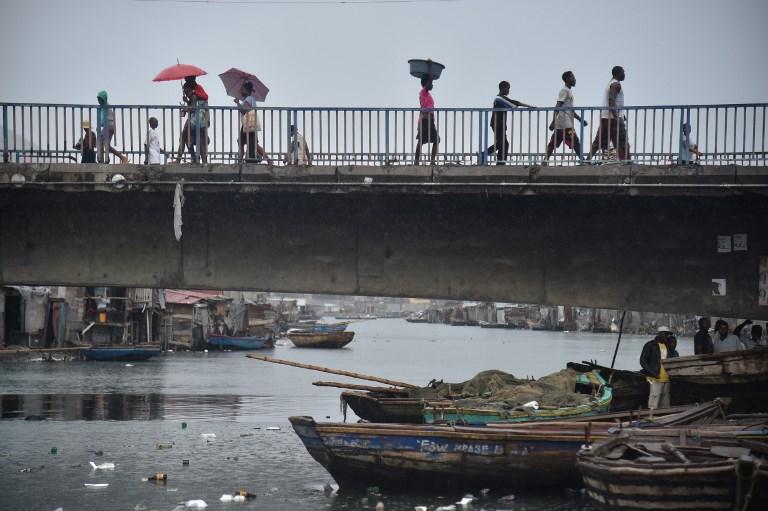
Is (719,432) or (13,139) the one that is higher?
(13,139)

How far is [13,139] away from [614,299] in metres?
11.4

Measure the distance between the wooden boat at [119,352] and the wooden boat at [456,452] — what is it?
43211 millimetres

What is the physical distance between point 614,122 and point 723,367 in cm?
485

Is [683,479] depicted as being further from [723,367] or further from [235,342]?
[235,342]

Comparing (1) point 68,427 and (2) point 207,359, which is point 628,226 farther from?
(2) point 207,359

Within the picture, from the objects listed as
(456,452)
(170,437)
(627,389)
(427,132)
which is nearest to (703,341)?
(627,389)

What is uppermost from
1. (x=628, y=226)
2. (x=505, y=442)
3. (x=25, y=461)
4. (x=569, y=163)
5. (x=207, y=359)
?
(x=569, y=163)

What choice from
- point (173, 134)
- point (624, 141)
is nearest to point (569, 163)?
point (624, 141)

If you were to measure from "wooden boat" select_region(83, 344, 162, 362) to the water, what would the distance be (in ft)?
3.03

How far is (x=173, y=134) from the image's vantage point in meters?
19.4

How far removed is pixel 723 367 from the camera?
1802cm

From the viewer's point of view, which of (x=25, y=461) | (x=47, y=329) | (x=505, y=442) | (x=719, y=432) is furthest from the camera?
(x=47, y=329)

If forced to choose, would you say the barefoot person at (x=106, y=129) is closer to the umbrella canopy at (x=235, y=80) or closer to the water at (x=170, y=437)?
the umbrella canopy at (x=235, y=80)

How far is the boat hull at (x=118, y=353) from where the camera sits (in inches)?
2290
